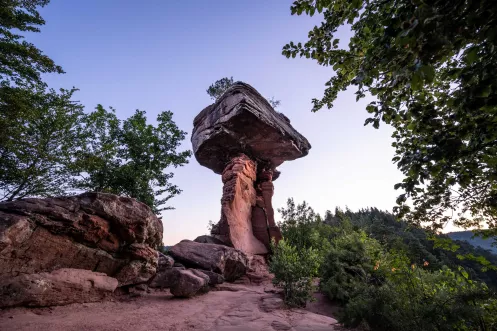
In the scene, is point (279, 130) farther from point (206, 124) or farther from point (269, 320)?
point (269, 320)

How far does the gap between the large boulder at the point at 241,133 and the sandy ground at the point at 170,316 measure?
9.68 m

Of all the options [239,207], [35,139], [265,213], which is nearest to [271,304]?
[239,207]

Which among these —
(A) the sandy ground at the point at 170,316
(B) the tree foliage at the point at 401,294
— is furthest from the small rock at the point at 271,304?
(B) the tree foliage at the point at 401,294

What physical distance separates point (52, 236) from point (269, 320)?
229 inches

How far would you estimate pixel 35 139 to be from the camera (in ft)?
38.7

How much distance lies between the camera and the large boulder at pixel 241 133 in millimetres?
14031

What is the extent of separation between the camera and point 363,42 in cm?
277

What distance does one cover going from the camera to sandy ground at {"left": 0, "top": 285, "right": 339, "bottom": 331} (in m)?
4.37

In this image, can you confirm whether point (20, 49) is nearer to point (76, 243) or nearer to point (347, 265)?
point (76, 243)

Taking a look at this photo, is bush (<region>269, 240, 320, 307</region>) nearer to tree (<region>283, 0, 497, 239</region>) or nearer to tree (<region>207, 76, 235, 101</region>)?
tree (<region>283, 0, 497, 239</region>)

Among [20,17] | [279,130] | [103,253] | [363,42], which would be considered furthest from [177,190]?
[363,42]

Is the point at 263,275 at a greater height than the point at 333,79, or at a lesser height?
lesser

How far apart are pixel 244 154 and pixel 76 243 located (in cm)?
1149

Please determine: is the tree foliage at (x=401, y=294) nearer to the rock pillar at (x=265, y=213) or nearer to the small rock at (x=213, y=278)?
the small rock at (x=213, y=278)
